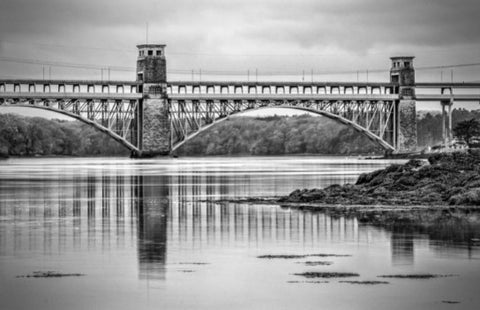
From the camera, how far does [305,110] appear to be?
143 metres

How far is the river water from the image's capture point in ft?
51.6

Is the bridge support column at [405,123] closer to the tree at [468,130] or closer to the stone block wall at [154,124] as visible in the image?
the tree at [468,130]

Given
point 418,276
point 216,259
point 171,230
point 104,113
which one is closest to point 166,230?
point 171,230

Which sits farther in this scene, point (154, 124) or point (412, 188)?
point (154, 124)

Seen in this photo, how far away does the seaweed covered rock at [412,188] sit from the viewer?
1359 inches

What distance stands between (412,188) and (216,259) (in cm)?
1838

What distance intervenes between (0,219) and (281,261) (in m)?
11.7

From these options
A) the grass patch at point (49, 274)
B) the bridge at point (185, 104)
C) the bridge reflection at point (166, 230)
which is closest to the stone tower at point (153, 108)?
the bridge at point (185, 104)

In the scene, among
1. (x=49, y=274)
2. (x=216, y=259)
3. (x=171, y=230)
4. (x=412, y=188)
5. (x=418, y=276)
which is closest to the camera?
(x=418, y=276)

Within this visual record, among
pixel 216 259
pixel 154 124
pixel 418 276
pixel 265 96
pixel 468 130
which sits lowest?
pixel 418 276

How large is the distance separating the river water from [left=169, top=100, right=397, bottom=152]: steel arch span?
347ft

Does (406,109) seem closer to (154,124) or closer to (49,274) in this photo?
(154,124)

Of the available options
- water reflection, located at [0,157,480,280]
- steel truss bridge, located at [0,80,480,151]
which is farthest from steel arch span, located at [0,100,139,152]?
water reflection, located at [0,157,480,280]

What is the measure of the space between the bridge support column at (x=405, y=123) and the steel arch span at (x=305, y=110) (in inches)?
31.1
